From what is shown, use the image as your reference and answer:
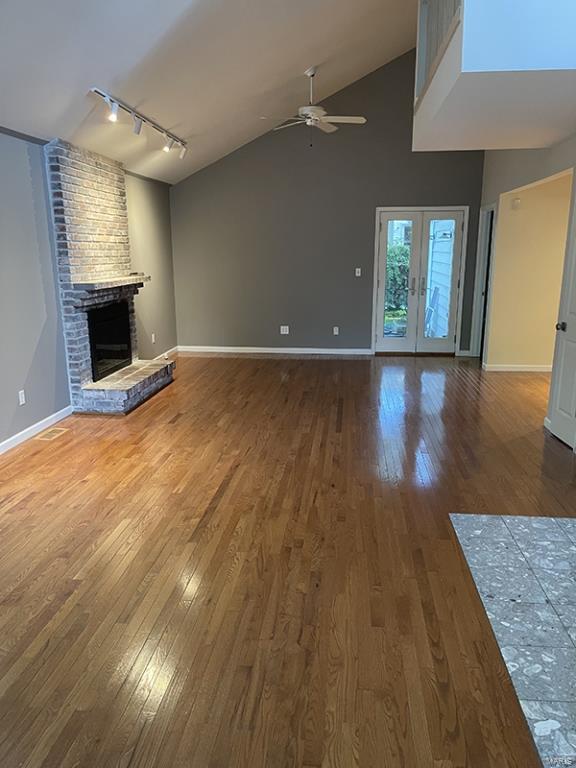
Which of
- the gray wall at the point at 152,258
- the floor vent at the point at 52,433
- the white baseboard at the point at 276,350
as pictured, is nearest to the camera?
the floor vent at the point at 52,433

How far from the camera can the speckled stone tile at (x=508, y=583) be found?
238 centimetres

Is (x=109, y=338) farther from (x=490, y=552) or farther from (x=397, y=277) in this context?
(x=490, y=552)

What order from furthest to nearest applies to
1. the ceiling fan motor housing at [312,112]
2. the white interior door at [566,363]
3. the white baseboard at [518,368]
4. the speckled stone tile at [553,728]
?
1. the white baseboard at [518,368]
2. the ceiling fan motor housing at [312,112]
3. the white interior door at [566,363]
4. the speckled stone tile at [553,728]

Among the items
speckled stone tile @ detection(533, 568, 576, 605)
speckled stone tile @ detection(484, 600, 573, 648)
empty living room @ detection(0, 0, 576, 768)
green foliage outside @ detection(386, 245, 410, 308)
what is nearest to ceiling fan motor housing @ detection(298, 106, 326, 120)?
empty living room @ detection(0, 0, 576, 768)

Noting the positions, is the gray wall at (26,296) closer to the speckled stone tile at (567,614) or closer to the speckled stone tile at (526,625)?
the speckled stone tile at (526,625)

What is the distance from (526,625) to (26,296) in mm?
4222

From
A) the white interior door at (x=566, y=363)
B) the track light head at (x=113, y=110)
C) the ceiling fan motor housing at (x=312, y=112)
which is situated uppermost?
the ceiling fan motor housing at (x=312, y=112)

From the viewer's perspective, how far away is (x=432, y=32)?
12.9 ft

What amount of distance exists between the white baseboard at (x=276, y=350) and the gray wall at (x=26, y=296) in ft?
11.6

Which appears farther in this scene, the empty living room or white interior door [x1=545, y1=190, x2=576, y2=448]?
white interior door [x1=545, y1=190, x2=576, y2=448]

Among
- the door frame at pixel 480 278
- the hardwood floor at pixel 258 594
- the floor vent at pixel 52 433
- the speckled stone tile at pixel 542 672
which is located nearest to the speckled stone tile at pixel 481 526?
the hardwood floor at pixel 258 594

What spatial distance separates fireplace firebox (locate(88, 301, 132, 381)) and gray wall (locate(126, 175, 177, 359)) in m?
0.65

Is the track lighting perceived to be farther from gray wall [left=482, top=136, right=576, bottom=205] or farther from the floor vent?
gray wall [left=482, top=136, right=576, bottom=205]

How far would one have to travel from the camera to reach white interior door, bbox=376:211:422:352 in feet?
25.1
